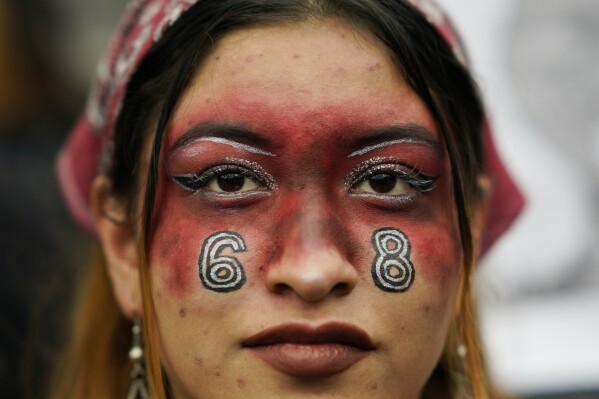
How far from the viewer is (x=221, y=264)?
5.17 ft

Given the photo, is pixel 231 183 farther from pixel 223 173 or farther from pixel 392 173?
pixel 392 173

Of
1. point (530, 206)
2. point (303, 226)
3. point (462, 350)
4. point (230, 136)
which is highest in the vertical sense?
point (530, 206)

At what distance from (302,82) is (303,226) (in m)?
0.28

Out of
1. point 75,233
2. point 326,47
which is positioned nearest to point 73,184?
point 75,233

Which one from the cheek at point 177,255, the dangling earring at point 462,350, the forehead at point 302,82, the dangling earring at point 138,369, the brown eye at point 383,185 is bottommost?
the dangling earring at point 462,350

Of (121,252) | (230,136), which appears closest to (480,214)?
(230,136)

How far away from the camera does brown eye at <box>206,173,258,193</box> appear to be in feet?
5.33

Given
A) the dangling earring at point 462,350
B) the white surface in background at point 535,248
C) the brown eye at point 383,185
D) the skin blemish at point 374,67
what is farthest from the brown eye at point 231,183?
the white surface in background at point 535,248

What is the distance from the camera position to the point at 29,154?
3.22 m

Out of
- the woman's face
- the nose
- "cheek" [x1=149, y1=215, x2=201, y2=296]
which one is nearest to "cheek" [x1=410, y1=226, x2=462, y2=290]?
the woman's face

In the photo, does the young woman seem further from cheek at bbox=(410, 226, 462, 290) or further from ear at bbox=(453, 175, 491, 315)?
ear at bbox=(453, 175, 491, 315)

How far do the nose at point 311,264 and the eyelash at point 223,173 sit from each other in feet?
0.36

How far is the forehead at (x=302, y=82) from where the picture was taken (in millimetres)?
1599

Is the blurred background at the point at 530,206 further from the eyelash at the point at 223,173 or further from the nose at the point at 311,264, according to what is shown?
the nose at the point at 311,264
